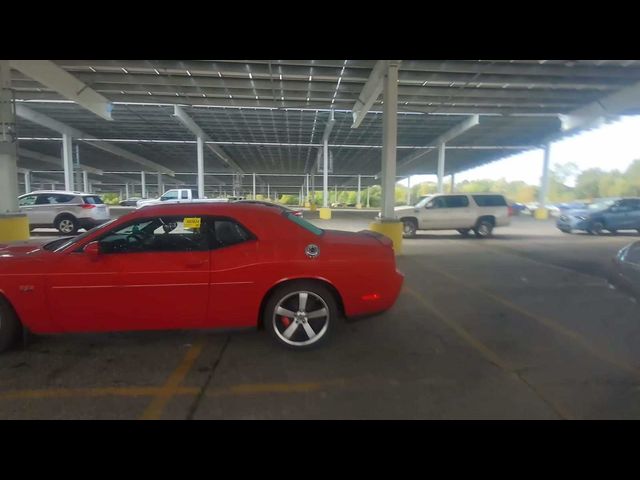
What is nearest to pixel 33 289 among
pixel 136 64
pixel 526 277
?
pixel 526 277

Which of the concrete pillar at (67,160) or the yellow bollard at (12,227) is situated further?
the concrete pillar at (67,160)

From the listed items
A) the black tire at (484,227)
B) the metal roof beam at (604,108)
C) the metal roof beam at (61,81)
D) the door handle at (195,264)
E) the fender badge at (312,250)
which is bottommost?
the black tire at (484,227)

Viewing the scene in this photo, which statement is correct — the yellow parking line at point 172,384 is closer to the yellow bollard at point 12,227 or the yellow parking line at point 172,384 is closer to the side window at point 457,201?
the yellow bollard at point 12,227

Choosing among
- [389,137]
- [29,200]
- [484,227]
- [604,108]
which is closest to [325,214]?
[484,227]

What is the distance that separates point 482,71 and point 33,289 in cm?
1285

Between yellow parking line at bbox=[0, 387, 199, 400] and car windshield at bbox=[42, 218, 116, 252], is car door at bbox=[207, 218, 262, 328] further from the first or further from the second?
car windshield at bbox=[42, 218, 116, 252]

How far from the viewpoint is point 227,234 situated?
3.68m

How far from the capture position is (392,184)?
34.2 ft

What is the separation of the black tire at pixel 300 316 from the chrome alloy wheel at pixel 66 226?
43.8ft

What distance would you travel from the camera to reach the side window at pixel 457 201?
14.0 metres

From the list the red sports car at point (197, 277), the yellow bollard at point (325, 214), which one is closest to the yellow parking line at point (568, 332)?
the red sports car at point (197, 277)

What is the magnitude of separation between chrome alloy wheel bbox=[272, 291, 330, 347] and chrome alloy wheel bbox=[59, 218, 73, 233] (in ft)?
44.2

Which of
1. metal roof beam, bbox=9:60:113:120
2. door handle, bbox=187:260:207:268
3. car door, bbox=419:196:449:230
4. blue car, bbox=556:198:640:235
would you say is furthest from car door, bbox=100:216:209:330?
blue car, bbox=556:198:640:235

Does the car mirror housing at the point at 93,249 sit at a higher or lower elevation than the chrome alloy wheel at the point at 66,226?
higher
